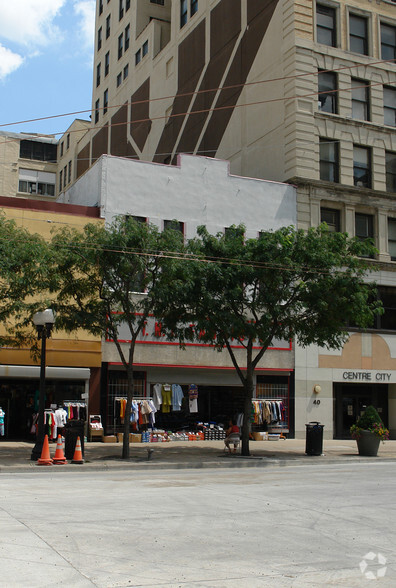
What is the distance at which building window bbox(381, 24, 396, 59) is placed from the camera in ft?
114

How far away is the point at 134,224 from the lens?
21016mm

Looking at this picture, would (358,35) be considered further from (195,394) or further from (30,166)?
(30,166)

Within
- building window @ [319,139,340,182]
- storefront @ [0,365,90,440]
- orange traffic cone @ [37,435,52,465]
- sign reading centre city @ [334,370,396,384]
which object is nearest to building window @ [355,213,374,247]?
building window @ [319,139,340,182]

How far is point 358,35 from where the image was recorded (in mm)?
34125

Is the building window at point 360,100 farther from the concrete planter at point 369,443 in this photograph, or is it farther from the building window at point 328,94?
the concrete planter at point 369,443

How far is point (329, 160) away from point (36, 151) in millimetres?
42816

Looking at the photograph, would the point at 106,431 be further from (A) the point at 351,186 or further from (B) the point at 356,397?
(A) the point at 351,186

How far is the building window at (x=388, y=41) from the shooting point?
114ft

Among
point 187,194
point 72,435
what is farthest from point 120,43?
point 72,435

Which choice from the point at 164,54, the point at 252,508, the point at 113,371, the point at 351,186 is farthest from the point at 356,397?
the point at 164,54

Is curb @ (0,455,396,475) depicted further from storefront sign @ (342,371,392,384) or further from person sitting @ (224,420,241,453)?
storefront sign @ (342,371,392,384)

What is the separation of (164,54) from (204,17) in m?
5.88

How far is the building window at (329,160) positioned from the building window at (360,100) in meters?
2.36

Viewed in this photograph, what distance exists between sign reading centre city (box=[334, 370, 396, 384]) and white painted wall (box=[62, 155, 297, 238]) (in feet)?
25.3
